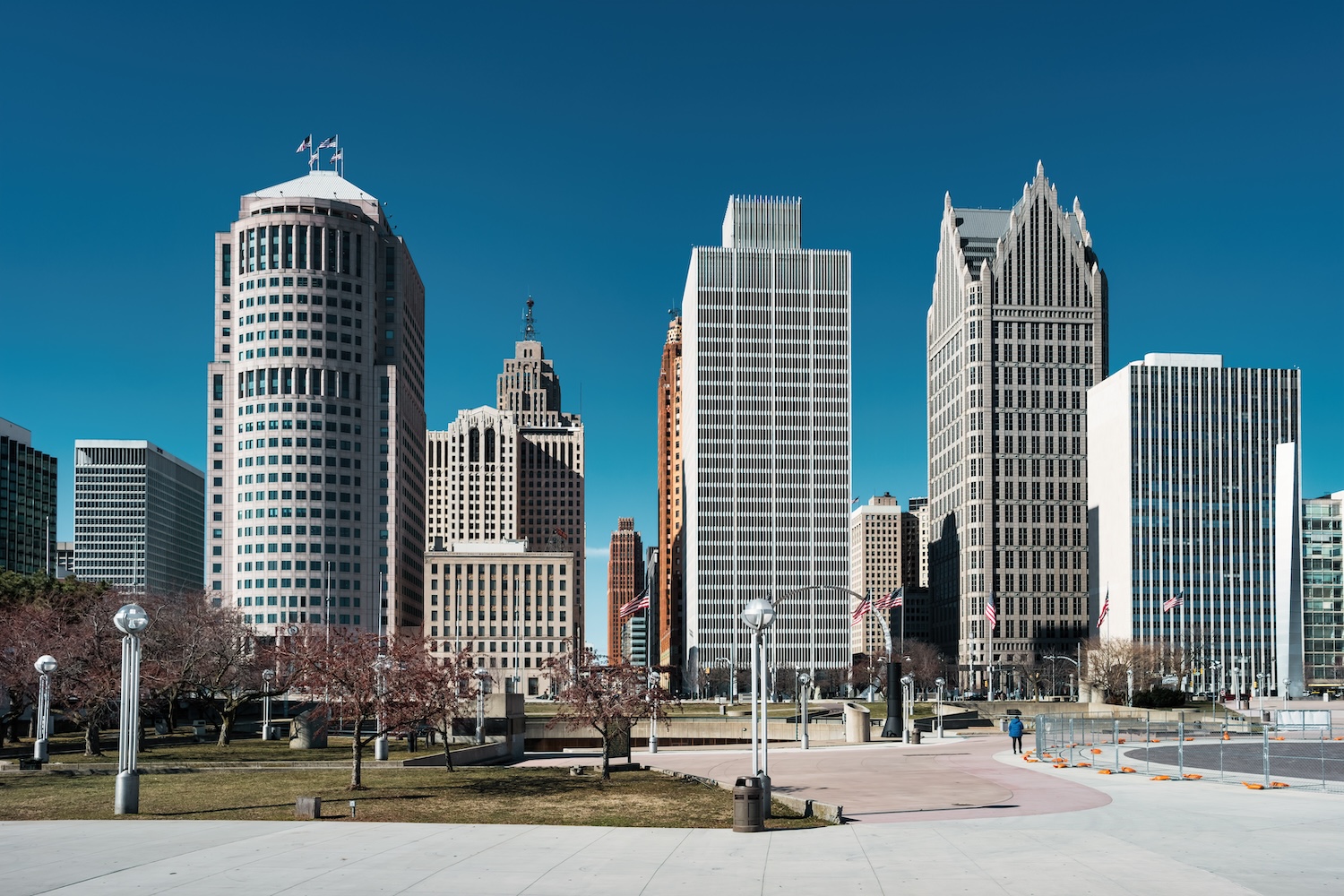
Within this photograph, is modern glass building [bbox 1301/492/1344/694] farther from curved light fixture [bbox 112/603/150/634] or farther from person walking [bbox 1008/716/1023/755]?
curved light fixture [bbox 112/603/150/634]

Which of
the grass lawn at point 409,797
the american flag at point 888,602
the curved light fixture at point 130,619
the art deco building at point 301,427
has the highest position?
the art deco building at point 301,427

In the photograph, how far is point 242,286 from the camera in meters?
185

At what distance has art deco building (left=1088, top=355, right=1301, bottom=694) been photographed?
612ft

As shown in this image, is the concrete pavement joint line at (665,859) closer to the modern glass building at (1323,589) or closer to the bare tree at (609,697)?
the bare tree at (609,697)

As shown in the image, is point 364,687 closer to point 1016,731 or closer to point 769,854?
point 769,854

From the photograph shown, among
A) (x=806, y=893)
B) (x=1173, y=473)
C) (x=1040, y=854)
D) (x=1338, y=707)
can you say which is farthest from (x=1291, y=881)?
(x=1173, y=473)

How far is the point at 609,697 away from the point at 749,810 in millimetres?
18140

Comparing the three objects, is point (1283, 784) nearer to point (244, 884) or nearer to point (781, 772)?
point (781, 772)

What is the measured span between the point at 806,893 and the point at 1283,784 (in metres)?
24.8

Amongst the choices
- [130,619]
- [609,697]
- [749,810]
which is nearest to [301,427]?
[609,697]

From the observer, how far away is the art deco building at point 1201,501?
612 feet

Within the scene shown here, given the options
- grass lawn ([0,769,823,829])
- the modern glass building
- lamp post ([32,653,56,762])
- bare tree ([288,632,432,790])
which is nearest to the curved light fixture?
grass lawn ([0,769,823,829])

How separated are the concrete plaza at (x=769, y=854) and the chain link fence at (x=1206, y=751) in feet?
17.9

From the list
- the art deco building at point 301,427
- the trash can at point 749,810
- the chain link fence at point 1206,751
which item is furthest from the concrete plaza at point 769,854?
the art deco building at point 301,427
